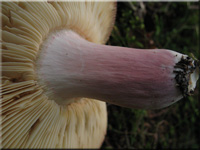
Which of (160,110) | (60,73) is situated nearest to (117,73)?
(60,73)

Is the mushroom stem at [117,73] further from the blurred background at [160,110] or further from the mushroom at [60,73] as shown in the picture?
the blurred background at [160,110]

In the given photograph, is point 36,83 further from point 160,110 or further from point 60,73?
point 160,110

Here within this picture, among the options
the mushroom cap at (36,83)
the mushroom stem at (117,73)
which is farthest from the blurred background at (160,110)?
the mushroom stem at (117,73)

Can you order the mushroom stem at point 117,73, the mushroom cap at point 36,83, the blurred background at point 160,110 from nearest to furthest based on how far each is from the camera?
1. the mushroom cap at point 36,83
2. the mushroom stem at point 117,73
3. the blurred background at point 160,110

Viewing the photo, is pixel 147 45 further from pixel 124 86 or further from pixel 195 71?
pixel 124 86

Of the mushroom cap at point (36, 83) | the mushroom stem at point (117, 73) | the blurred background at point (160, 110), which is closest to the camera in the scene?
the mushroom cap at point (36, 83)

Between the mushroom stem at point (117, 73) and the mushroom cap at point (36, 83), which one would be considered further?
the mushroom stem at point (117, 73)

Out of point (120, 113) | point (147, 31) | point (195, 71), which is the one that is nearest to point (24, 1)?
point (195, 71)
